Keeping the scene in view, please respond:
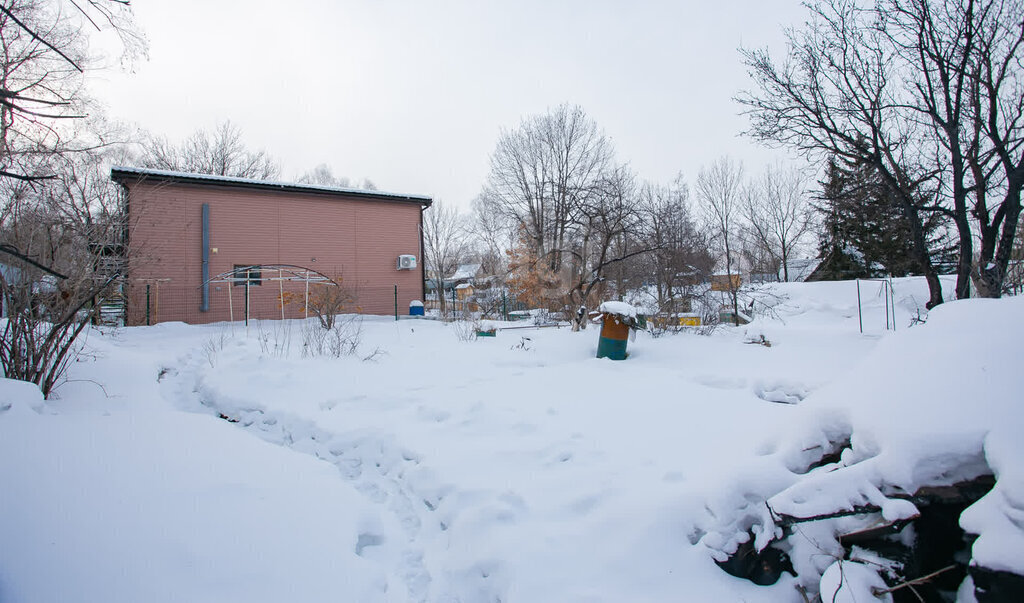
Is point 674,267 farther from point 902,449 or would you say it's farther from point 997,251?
point 902,449

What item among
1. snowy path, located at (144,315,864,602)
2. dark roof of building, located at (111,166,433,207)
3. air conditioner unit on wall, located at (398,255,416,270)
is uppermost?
dark roof of building, located at (111,166,433,207)

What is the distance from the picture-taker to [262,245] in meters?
17.4

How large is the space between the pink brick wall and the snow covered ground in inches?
453

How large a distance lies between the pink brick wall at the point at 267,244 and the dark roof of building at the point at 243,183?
7.3 inches

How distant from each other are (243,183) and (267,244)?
227 cm

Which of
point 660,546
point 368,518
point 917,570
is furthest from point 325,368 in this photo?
point 917,570

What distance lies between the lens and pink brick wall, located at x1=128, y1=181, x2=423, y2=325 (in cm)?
1554

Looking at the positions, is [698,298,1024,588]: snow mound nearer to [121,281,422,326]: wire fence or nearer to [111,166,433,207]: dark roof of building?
[121,281,422,326]: wire fence

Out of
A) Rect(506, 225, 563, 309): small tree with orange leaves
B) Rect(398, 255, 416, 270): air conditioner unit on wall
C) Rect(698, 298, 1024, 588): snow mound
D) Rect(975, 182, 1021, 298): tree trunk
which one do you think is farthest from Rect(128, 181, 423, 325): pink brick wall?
Rect(975, 182, 1021, 298): tree trunk

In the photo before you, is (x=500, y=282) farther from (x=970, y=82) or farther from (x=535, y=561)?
(x=535, y=561)

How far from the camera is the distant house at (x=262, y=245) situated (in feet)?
50.4

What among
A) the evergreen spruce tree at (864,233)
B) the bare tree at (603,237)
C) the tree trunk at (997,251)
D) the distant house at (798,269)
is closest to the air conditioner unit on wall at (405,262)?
the bare tree at (603,237)

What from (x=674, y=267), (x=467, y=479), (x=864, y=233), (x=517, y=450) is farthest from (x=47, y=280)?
(x=864, y=233)

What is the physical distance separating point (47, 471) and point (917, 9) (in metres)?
13.8
